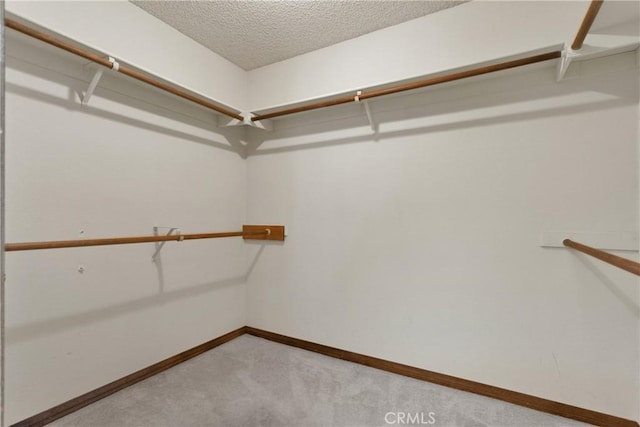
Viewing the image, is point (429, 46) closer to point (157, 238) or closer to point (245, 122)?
point (245, 122)

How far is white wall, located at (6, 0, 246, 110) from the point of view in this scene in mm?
1607

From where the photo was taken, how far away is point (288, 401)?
1.81m

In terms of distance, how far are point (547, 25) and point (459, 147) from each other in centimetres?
79

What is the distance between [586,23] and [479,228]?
1115mm

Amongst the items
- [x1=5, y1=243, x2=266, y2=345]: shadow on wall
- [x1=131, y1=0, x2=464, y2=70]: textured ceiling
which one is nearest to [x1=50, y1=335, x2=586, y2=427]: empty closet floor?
[x1=5, y1=243, x2=266, y2=345]: shadow on wall

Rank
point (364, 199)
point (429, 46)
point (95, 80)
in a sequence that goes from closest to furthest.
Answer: point (95, 80), point (429, 46), point (364, 199)

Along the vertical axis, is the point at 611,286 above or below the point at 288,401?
above

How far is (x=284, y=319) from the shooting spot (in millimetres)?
2654

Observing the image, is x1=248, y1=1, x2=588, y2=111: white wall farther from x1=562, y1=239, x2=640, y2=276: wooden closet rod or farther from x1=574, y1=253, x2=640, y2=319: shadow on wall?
x1=574, y1=253, x2=640, y2=319: shadow on wall

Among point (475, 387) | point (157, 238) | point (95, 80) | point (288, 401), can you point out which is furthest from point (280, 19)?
point (475, 387)

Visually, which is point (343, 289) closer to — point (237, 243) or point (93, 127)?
point (237, 243)

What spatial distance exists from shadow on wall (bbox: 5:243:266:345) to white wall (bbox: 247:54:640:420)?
683mm

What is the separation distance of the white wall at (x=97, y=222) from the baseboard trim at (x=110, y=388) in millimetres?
36

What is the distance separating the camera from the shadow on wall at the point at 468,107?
1688 mm
